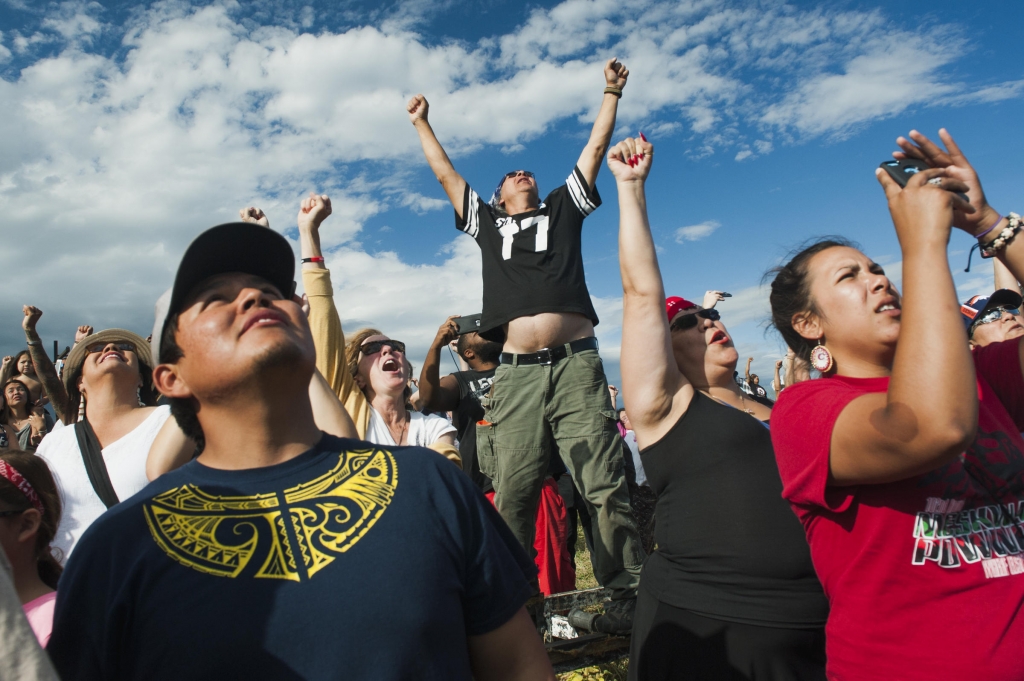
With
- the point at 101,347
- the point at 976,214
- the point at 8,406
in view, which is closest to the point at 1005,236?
the point at 976,214

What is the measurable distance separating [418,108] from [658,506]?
353 cm

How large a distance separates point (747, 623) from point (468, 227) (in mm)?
3199

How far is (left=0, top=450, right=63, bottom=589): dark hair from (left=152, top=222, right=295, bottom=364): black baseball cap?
0.99 m

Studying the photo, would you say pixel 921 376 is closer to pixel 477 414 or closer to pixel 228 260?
pixel 228 260

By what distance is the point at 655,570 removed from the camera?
93.4 inches

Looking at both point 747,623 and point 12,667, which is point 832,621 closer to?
point 747,623

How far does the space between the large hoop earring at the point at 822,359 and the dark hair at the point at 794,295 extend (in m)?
0.10

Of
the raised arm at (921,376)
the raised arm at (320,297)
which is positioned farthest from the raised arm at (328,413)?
the raised arm at (921,376)

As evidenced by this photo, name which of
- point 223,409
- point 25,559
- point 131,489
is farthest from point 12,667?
point 131,489

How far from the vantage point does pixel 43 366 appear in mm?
4953

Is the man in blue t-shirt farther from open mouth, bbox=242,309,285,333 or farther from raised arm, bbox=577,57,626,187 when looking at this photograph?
raised arm, bbox=577,57,626,187

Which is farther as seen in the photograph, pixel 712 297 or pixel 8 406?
pixel 8 406

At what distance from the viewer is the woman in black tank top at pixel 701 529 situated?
204 cm

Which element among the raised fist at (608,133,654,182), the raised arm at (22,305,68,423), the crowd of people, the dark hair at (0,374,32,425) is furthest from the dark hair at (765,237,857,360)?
the dark hair at (0,374,32,425)
